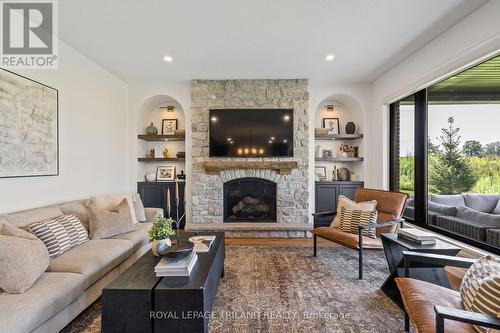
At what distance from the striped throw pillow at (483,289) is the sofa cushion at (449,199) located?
170 cm

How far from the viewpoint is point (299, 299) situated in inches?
87.3

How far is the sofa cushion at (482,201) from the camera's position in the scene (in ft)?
8.16

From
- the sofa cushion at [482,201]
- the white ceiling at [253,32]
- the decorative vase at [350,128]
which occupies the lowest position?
the sofa cushion at [482,201]

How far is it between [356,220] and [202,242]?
1.92 meters

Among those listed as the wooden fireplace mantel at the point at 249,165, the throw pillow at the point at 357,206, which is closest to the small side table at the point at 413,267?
the throw pillow at the point at 357,206

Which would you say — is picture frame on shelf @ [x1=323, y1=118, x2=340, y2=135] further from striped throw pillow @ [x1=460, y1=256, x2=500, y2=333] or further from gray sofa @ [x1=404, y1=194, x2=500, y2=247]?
striped throw pillow @ [x1=460, y1=256, x2=500, y2=333]

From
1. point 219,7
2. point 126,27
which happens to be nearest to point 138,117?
point 126,27

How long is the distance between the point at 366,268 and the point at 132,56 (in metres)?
4.21

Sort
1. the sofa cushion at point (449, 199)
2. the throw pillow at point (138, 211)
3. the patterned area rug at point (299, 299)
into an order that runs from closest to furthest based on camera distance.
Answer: the patterned area rug at point (299, 299)
the sofa cushion at point (449, 199)
the throw pillow at point (138, 211)

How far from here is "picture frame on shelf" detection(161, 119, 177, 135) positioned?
4.87 meters

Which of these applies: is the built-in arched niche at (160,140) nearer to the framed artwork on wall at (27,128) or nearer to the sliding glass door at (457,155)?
the framed artwork on wall at (27,128)

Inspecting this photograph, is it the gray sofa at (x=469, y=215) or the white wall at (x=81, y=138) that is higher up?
the white wall at (x=81, y=138)

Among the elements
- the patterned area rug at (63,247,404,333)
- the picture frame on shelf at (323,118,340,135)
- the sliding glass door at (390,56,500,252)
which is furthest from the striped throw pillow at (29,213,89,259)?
the picture frame on shelf at (323,118,340,135)

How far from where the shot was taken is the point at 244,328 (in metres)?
1.82
